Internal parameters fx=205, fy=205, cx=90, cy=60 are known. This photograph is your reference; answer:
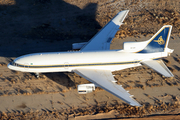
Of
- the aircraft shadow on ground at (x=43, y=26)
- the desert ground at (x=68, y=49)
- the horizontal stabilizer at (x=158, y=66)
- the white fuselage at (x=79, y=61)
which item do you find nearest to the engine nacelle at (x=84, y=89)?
the desert ground at (x=68, y=49)

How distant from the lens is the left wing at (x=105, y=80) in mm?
27109

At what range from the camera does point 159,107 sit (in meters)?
28.6

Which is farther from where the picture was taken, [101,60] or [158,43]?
[158,43]

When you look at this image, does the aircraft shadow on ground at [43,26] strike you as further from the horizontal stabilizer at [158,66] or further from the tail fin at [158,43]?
the horizontal stabilizer at [158,66]

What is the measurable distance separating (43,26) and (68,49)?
32.6 ft

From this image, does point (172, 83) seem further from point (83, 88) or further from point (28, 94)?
point (28, 94)

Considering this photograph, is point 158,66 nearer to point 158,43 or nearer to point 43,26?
point 158,43

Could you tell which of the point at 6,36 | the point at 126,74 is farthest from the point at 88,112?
the point at 6,36

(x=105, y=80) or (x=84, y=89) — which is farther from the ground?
(x=105, y=80)

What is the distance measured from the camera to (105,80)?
3016 cm

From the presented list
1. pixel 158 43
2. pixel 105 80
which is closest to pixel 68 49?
pixel 105 80

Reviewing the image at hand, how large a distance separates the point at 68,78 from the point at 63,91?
3192 millimetres

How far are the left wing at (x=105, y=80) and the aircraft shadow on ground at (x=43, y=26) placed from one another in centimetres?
1107

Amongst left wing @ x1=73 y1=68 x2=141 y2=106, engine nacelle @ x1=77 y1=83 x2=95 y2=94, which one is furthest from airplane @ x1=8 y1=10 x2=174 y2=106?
engine nacelle @ x1=77 y1=83 x2=95 y2=94
